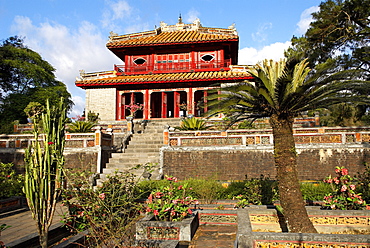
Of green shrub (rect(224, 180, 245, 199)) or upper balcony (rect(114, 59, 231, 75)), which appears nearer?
green shrub (rect(224, 180, 245, 199))

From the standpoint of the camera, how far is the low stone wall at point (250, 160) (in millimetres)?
12773

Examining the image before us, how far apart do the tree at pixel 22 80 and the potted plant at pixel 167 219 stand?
967 inches

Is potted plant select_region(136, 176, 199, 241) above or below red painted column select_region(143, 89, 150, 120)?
below

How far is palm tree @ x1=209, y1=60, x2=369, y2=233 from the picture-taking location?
5.80 metres

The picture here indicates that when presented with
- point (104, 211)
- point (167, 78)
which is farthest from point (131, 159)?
point (167, 78)

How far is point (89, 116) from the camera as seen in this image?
22609 millimetres

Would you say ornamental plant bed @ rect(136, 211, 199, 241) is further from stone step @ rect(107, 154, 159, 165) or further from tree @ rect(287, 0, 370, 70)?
tree @ rect(287, 0, 370, 70)

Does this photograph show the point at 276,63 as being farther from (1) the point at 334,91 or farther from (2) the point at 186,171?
(2) the point at 186,171

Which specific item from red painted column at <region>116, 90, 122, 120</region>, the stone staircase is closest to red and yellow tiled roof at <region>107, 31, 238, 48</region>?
red painted column at <region>116, 90, 122, 120</region>

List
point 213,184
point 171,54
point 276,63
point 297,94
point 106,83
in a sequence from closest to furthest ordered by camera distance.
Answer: point 297,94
point 276,63
point 213,184
point 106,83
point 171,54

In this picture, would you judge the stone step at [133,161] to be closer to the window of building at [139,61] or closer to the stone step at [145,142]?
the stone step at [145,142]

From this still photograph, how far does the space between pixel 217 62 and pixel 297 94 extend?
64.5 feet

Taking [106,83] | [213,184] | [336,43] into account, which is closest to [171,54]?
[106,83]

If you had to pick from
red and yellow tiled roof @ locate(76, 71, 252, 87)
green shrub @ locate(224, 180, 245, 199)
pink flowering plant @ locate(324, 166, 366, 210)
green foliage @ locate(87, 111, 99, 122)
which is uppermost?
red and yellow tiled roof @ locate(76, 71, 252, 87)
